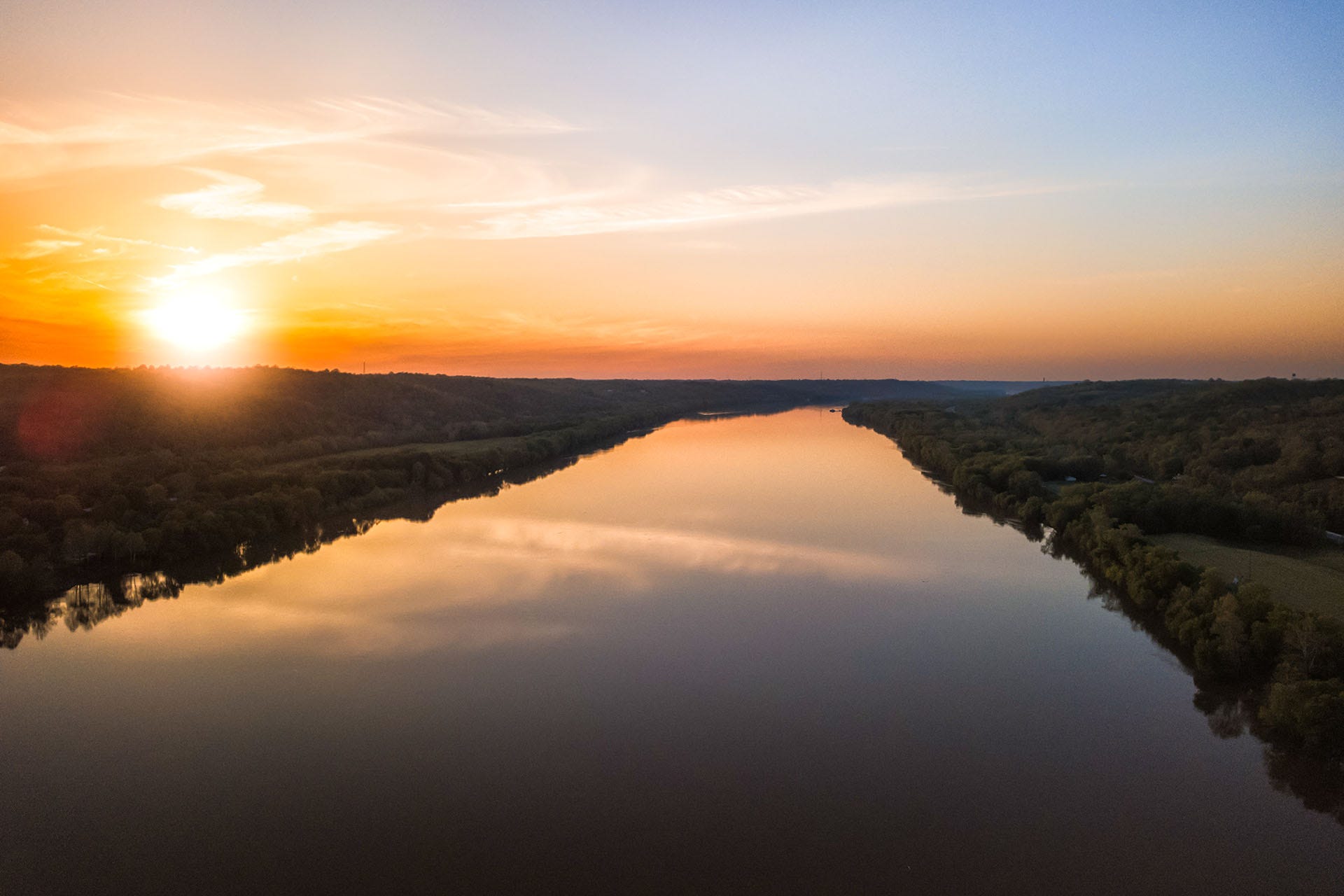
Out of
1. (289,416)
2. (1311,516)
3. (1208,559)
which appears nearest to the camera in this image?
(1208,559)

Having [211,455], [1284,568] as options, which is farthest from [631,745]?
[211,455]

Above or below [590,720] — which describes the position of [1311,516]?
above

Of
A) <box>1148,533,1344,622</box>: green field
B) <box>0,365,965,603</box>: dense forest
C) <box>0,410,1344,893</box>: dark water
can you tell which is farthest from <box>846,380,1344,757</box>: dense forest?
<box>0,365,965,603</box>: dense forest

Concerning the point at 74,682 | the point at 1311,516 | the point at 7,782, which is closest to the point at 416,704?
the point at 7,782

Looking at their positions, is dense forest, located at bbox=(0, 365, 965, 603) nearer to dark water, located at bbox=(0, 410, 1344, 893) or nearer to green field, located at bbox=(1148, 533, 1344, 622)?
dark water, located at bbox=(0, 410, 1344, 893)

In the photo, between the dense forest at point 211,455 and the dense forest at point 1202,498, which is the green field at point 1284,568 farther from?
the dense forest at point 211,455

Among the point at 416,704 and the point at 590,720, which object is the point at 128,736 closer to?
the point at 416,704
